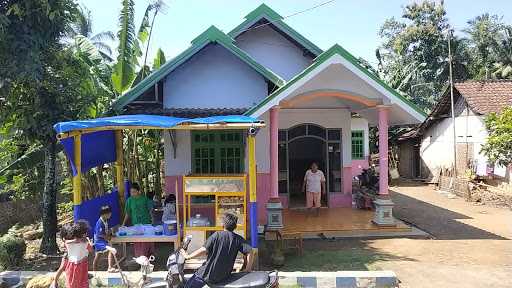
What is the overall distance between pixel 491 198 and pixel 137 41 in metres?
12.9

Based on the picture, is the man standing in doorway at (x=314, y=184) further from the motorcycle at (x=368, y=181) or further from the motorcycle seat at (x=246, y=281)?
the motorcycle seat at (x=246, y=281)

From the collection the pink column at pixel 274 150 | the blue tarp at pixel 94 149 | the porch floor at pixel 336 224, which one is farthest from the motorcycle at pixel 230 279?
the pink column at pixel 274 150

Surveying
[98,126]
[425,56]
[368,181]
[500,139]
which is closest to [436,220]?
[368,181]

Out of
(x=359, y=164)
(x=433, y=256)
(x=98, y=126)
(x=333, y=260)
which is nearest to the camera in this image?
(x=98, y=126)

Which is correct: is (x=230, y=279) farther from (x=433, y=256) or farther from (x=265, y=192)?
(x=265, y=192)

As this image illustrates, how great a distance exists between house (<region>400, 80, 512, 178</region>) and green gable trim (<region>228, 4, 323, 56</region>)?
689cm

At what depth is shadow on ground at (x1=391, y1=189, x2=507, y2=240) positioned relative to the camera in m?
10.5


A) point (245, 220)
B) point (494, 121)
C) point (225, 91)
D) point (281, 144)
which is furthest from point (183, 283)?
point (494, 121)

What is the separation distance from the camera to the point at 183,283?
5.26 m

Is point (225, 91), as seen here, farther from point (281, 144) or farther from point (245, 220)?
point (245, 220)

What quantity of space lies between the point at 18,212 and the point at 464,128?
1754 cm

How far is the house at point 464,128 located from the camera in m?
18.1

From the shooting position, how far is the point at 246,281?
16.8 feet

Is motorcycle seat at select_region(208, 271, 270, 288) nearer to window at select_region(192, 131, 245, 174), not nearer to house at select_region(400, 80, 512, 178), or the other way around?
window at select_region(192, 131, 245, 174)
